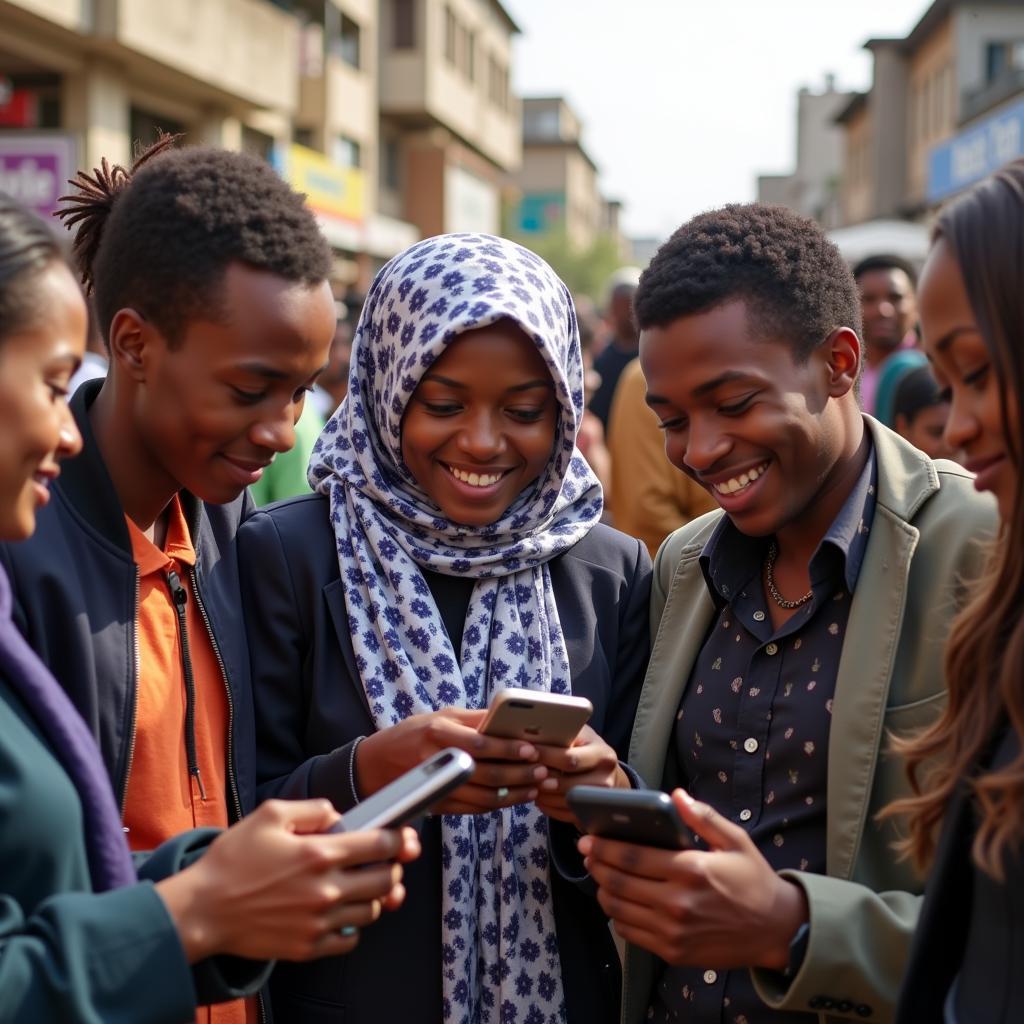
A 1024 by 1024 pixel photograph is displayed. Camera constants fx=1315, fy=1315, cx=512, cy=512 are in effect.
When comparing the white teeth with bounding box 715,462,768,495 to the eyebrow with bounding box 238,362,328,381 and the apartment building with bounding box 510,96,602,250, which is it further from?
the apartment building with bounding box 510,96,602,250

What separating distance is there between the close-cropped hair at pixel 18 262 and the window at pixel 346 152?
90.7 feet

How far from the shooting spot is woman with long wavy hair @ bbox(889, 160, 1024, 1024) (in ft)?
5.85

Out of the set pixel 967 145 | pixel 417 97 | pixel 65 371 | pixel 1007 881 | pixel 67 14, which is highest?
pixel 417 97

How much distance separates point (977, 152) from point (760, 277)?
1293cm

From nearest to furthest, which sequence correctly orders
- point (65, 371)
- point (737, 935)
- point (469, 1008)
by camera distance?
point (65, 371) < point (737, 935) < point (469, 1008)

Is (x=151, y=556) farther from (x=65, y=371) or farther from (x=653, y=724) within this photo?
(x=653, y=724)

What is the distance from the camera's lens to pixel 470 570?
282 centimetres

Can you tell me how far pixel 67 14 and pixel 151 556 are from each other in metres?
13.4

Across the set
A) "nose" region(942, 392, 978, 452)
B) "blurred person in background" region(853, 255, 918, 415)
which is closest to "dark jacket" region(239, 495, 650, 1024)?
"nose" region(942, 392, 978, 452)

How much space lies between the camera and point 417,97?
34.2 m

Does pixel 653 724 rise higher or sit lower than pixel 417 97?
lower

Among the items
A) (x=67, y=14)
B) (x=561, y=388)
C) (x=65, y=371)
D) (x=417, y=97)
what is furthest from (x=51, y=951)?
(x=417, y=97)

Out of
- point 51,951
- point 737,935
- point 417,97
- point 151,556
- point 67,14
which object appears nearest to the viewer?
point 51,951

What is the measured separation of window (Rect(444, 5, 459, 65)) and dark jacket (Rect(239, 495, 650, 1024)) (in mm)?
35958
